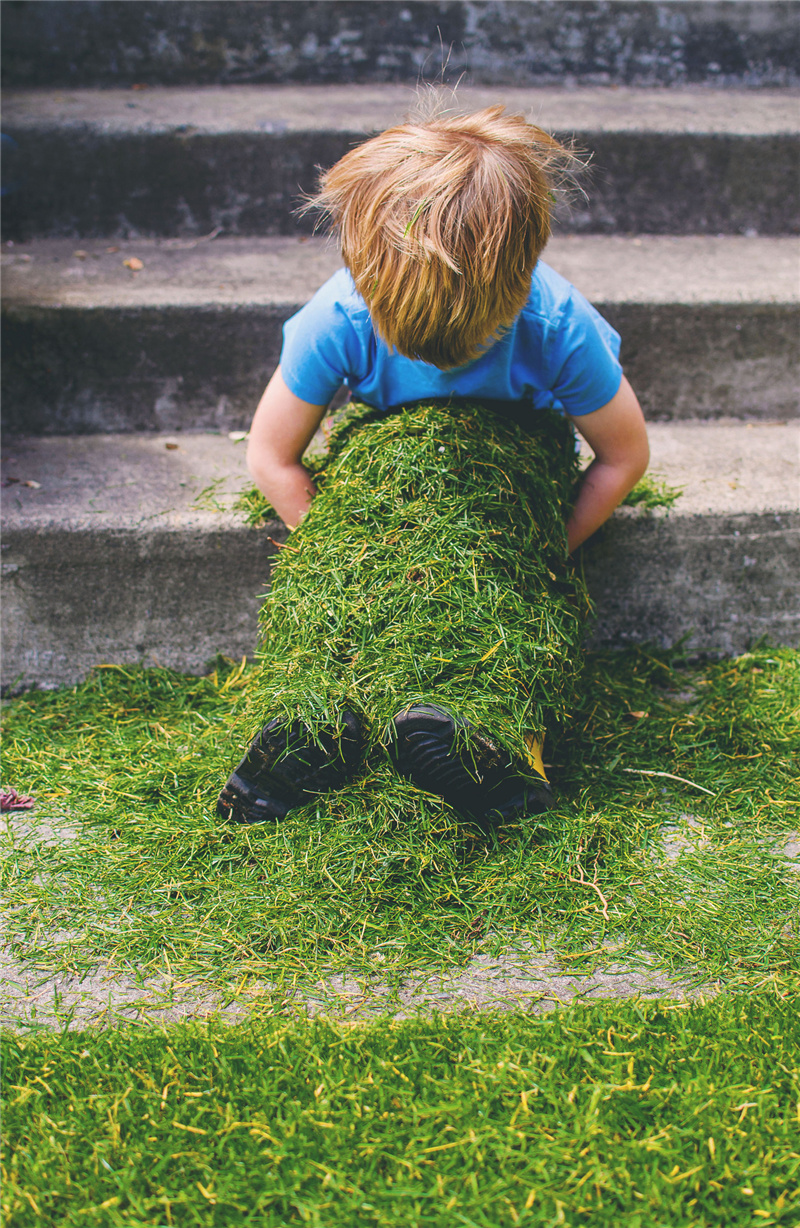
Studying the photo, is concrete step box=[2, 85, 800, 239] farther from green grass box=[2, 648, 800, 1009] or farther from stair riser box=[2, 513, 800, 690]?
green grass box=[2, 648, 800, 1009]

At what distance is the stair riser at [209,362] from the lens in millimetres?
2650

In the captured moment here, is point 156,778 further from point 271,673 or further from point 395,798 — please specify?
point 395,798

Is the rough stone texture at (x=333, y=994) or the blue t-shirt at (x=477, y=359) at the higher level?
the blue t-shirt at (x=477, y=359)

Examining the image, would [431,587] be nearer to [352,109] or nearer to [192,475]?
[192,475]

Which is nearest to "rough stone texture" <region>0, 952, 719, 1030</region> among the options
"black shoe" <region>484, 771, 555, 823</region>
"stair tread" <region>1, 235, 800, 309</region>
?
"black shoe" <region>484, 771, 555, 823</region>

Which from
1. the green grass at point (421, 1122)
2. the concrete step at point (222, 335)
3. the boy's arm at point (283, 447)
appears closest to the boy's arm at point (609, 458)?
the boy's arm at point (283, 447)

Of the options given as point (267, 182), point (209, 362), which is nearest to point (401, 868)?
point (209, 362)

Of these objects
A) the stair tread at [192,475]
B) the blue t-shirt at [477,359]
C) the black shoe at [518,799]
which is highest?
the blue t-shirt at [477,359]

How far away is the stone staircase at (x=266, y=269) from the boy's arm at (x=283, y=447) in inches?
10.0

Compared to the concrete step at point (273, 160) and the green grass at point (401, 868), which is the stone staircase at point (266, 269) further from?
the green grass at point (401, 868)

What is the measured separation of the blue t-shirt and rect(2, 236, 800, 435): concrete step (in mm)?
878

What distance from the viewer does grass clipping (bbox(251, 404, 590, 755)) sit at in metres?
1.67

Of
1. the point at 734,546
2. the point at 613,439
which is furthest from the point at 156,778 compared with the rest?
the point at 734,546

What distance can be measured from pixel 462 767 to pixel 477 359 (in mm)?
847
